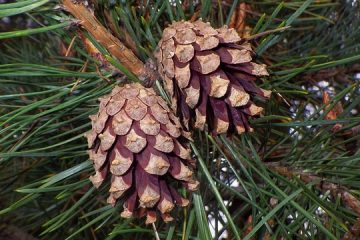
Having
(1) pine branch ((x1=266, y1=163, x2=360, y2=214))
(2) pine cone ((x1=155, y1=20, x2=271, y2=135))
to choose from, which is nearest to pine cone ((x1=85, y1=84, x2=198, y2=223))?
(2) pine cone ((x1=155, y1=20, x2=271, y2=135))

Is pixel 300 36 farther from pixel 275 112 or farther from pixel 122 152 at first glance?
pixel 122 152

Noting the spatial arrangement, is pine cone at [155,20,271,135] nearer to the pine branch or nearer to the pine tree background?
the pine tree background

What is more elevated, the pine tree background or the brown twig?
the brown twig

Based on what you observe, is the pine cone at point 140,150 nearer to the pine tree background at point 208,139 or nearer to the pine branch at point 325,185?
the pine tree background at point 208,139

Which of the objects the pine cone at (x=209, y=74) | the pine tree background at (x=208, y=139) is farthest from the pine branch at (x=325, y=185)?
the pine cone at (x=209, y=74)

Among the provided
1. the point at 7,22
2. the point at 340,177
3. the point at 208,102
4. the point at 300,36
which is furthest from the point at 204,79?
the point at 7,22

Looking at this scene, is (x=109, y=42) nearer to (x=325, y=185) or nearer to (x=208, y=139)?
(x=208, y=139)
